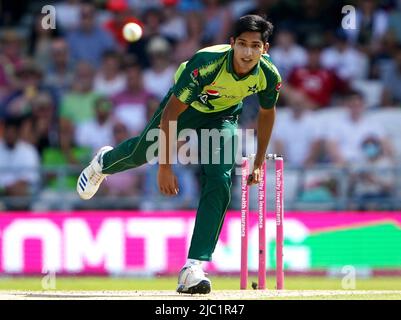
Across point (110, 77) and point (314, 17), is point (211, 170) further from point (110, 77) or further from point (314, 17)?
point (314, 17)

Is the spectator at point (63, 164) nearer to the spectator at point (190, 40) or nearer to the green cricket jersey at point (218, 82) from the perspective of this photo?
the spectator at point (190, 40)

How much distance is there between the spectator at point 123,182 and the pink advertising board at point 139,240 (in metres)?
0.72

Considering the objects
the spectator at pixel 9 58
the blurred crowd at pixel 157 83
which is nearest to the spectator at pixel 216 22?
the blurred crowd at pixel 157 83

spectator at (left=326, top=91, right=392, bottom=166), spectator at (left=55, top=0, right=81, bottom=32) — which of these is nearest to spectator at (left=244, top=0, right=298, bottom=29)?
spectator at (left=326, top=91, right=392, bottom=166)

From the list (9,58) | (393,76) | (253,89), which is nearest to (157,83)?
(9,58)

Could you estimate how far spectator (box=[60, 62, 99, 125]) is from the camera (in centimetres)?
1505

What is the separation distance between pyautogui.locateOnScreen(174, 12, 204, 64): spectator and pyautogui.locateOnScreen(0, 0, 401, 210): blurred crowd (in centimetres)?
2

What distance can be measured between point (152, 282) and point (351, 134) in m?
3.64

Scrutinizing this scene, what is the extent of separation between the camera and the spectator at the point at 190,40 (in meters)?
15.5

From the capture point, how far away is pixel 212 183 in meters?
8.12

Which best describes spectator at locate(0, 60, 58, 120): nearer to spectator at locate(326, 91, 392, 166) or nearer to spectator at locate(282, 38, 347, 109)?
spectator at locate(282, 38, 347, 109)

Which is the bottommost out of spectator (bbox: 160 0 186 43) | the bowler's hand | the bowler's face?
the bowler's hand

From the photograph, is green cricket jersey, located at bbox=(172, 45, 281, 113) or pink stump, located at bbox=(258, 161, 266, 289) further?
pink stump, located at bbox=(258, 161, 266, 289)
